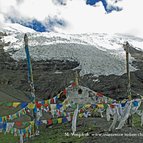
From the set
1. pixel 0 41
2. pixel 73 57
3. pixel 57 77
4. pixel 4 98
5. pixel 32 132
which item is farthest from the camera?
pixel 0 41

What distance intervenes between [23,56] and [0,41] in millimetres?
23325

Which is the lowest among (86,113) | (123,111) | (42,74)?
(42,74)

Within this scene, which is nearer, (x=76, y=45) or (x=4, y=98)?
(x=4, y=98)

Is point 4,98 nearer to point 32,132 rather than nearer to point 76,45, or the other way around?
point 32,132

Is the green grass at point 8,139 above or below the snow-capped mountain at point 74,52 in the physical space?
above

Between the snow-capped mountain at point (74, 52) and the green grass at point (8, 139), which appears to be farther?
the snow-capped mountain at point (74, 52)

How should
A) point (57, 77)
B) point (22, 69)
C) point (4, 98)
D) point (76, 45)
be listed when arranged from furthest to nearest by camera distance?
point (76, 45) → point (22, 69) → point (57, 77) → point (4, 98)

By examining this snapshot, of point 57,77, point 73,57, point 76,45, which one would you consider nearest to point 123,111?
point 57,77

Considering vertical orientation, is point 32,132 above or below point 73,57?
above

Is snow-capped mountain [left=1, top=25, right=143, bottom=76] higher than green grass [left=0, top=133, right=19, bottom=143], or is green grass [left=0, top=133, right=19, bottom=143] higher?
green grass [left=0, top=133, right=19, bottom=143]

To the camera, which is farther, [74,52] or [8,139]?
[74,52]

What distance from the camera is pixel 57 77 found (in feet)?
269

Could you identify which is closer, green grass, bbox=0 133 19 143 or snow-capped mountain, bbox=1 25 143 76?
green grass, bbox=0 133 19 143

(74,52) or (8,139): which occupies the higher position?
(8,139)
